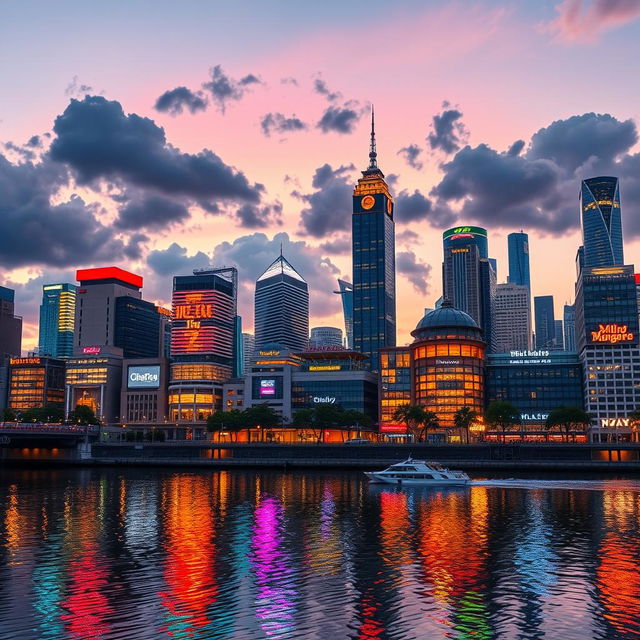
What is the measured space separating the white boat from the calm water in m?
23.7

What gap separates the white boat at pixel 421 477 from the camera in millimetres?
121750

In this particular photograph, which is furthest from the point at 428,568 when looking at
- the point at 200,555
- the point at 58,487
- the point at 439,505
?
the point at 58,487

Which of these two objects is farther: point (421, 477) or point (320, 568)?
point (421, 477)

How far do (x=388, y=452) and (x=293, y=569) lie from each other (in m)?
133

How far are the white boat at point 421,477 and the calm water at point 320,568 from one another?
77.8 ft

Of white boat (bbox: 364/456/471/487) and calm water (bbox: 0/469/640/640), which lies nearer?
calm water (bbox: 0/469/640/640)

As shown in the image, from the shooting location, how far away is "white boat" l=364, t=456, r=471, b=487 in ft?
399

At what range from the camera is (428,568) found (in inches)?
2004

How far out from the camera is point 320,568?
167ft

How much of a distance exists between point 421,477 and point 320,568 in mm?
75968

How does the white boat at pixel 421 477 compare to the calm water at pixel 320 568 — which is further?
the white boat at pixel 421 477

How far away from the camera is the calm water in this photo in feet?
122

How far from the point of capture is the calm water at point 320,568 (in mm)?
37125

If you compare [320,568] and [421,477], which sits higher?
[320,568]
